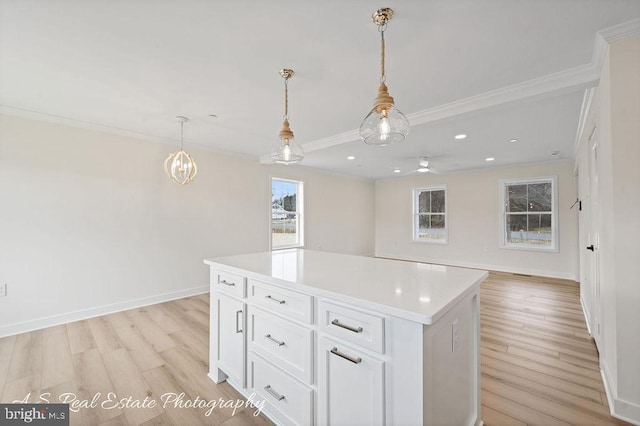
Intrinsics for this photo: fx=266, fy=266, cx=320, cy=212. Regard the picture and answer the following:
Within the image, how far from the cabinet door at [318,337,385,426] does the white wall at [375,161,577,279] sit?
19.8 ft

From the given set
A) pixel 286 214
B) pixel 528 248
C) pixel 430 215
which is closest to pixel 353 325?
pixel 286 214

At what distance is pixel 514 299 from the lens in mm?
3971

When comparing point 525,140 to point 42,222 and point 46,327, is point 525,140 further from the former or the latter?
point 46,327

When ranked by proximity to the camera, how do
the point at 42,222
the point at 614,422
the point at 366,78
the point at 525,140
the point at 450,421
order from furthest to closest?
the point at 525,140, the point at 42,222, the point at 366,78, the point at 614,422, the point at 450,421

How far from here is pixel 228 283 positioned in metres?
1.94

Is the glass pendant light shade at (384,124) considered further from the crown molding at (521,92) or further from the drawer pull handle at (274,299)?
the crown molding at (521,92)

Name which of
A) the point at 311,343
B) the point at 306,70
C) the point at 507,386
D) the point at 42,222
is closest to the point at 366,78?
the point at 306,70

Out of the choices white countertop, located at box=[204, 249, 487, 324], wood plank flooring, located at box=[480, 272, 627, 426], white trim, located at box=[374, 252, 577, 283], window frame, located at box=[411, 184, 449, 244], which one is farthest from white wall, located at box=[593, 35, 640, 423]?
window frame, located at box=[411, 184, 449, 244]

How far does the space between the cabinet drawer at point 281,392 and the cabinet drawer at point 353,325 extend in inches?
16.4

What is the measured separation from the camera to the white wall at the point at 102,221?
293 cm

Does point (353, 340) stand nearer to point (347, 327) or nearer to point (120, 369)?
point (347, 327)

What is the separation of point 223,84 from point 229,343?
216cm

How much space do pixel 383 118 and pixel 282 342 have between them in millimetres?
1468

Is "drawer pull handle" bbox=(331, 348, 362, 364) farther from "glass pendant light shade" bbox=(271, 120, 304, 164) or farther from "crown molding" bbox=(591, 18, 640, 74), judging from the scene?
"crown molding" bbox=(591, 18, 640, 74)
